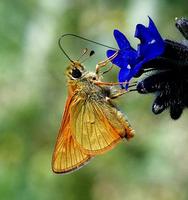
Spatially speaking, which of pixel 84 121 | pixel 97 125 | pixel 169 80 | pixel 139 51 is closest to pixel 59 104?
pixel 84 121

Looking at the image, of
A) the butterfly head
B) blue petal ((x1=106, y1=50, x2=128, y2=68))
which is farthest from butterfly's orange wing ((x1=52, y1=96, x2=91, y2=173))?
blue petal ((x1=106, y1=50, x2=128, y2=68))

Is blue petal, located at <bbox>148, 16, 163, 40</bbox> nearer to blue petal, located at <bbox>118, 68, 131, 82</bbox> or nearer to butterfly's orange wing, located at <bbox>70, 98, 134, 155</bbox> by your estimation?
blue petal, located at <bbox>118, 68, 131, 82</bbox>

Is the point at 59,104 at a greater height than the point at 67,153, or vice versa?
the point at 59,104

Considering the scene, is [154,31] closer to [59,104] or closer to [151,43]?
[151,43]

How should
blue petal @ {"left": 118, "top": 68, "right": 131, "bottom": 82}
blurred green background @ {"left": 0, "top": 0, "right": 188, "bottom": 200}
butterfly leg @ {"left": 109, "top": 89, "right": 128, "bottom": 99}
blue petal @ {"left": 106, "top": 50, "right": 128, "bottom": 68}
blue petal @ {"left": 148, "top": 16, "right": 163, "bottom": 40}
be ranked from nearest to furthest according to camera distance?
blue petal @ {"left": 148, "top": 16, "right": 163, "bottom": 40} → blue petal @ {"left": 118, "top": 68, "right": 131, "bottom": 82} → blue petal @ {"left": 106, "top": 50, "right": 128, "bottom": 68} → butterfly leg @ {"left": 109, "top": 89, "right": 128, "bottom": 99} → blurred green background @ {"left": 0, "top": 0, "right": 188, "bottom": 200}

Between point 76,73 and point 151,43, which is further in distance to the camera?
point 76,73

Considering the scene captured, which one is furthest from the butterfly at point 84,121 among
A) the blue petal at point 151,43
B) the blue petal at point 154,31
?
the blue petal at point 154,31

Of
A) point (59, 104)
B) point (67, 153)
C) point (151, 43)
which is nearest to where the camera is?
point (151, 43)
